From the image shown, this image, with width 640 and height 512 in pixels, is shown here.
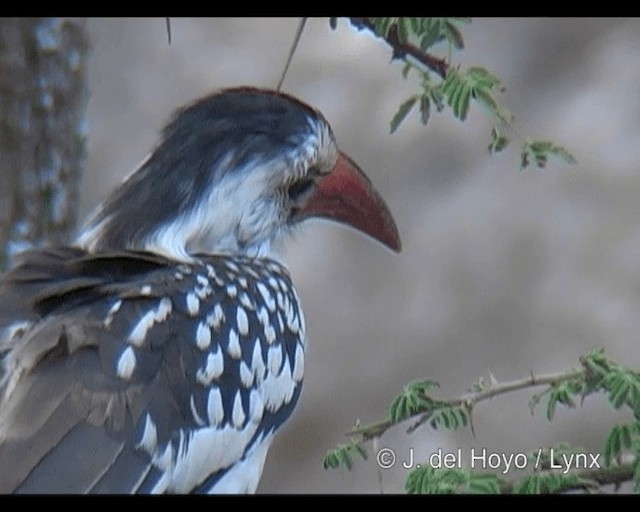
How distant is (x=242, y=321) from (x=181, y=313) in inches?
3.6

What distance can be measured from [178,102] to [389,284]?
0.44 metres

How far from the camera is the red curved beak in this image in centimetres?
183

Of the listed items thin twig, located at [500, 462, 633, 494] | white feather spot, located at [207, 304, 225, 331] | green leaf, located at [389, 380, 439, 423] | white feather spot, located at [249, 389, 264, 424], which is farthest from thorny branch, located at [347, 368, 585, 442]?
white feather spot, located at [207, 304, 225, 331]

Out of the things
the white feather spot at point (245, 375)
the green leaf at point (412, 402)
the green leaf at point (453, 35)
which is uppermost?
the green leaf at point (453, 35)

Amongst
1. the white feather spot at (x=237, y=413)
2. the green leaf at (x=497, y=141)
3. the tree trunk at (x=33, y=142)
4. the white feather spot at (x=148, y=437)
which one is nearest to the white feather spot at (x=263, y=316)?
the white feather spot at (x=237, y=413)

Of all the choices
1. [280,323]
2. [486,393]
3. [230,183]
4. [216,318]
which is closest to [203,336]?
[216,318]

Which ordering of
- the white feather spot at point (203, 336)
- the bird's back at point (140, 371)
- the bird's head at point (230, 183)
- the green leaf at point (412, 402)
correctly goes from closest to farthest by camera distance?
the bird's back at point (140, 371) → the white feather spot at point (203, 336) → the bird's head at point (230, 183) → the green leaf at point (412, 402)

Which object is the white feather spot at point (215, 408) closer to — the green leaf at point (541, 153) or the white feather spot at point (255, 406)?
the white feather spot at point (255, 406)

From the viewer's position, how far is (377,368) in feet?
6.19

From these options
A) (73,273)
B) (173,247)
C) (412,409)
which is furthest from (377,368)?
(73,273)

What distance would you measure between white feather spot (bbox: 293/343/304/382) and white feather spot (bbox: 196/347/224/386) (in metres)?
0.15

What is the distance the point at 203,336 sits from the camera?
1.64 meters

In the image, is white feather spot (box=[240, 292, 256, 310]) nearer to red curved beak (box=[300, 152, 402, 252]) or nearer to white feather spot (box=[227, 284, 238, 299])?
white feather spot (box=[227, 284, 238, 299])

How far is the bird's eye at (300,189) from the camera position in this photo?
180 centimetres
